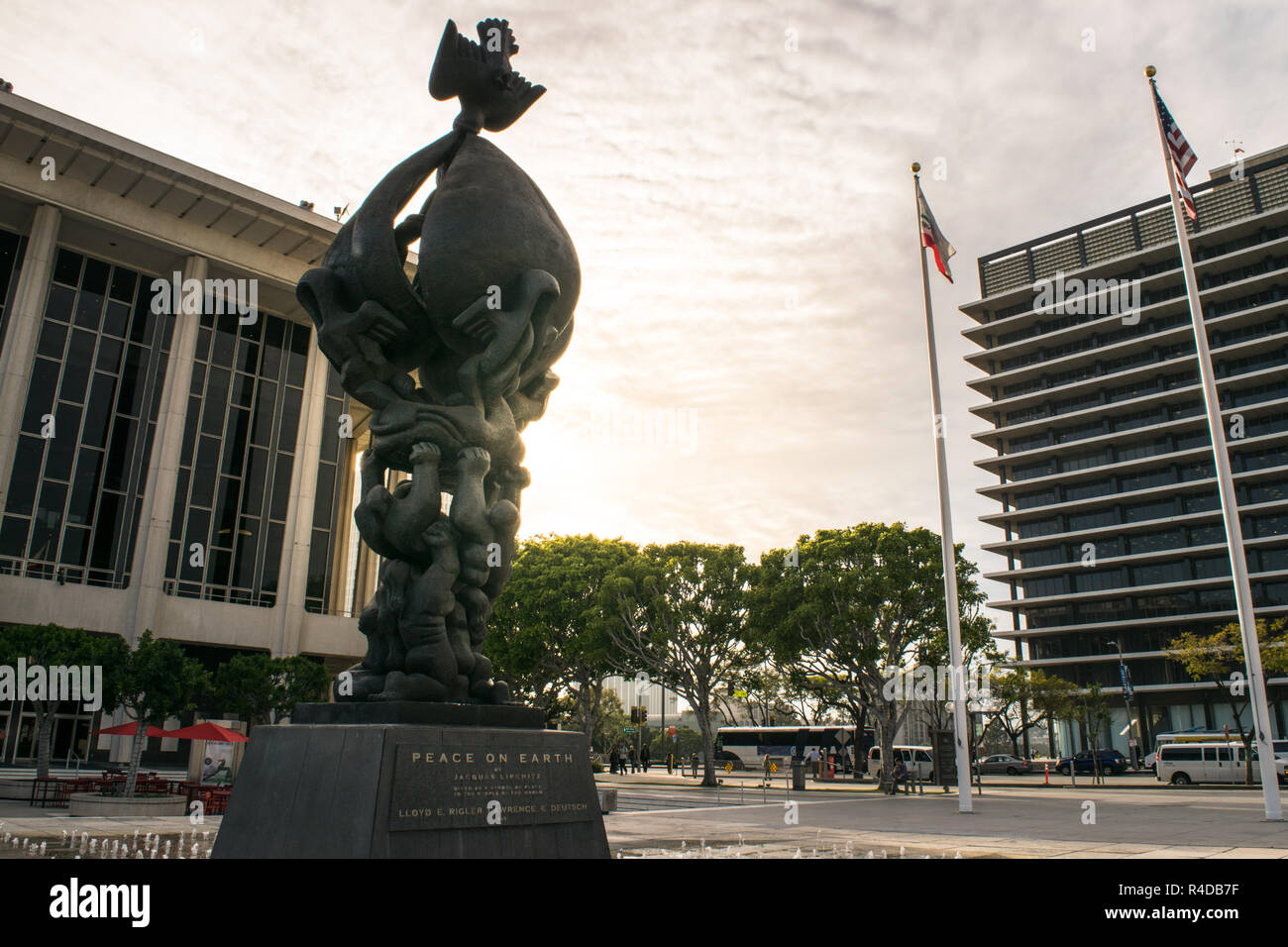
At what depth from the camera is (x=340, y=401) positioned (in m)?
45.1

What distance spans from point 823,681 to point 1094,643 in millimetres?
38336

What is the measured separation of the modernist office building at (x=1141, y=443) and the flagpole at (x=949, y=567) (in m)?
52.4

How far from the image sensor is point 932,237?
21.4m

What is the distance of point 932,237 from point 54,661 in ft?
81.3

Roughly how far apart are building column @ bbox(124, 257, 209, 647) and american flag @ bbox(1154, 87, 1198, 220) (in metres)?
36.2

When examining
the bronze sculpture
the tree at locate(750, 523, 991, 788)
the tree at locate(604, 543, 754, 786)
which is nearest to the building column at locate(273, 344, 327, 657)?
the tree at locate(604, 543, 754, 786)

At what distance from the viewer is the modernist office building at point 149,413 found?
108 feet

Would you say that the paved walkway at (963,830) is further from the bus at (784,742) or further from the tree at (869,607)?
the bus at (784,742)

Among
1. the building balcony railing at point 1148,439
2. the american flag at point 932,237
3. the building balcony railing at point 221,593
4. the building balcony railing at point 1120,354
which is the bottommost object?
the building balcony railing at point 221,593

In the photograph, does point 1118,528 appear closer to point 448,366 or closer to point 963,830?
point 963,830

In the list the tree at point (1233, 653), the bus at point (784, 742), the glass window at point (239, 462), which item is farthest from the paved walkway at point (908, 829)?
the bus at point (784, 742)

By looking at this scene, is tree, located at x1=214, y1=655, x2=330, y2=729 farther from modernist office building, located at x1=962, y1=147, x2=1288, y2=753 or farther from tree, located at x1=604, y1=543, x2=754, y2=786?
modernist office building, located at x1=962, y1=147, x2=1288, y2=753
